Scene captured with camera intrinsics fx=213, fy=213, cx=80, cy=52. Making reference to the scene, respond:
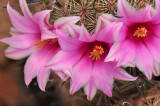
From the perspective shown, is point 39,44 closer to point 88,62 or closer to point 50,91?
point 88,62

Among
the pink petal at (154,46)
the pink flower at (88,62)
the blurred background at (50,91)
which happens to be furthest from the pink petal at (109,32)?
the blurred background at (50,91)

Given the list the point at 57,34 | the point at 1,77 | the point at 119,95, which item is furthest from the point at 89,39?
the point at 1,77

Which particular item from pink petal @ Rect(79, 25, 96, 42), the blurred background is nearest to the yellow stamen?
pink petal @ Rect(79, 25, 96, 42)

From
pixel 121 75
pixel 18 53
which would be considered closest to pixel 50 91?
pixel 18 53

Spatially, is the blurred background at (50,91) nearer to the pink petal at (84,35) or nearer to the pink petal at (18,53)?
the pink petal at (18,53)

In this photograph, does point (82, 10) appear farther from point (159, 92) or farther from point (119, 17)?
point (159, 92)
